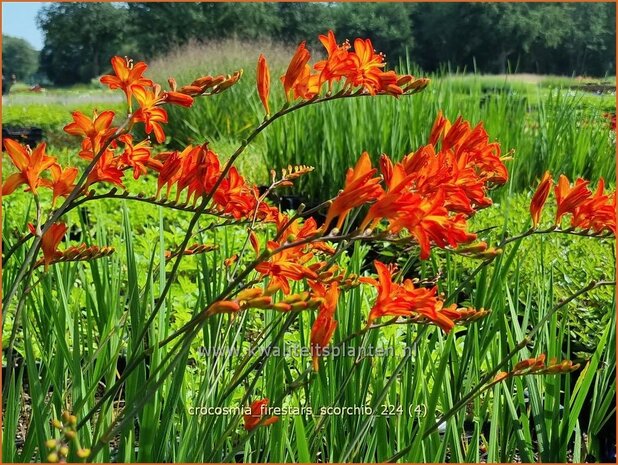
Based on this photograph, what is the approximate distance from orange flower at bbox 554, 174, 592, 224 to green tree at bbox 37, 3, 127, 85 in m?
27.3

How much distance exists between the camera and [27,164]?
Answer: 874 millimetres

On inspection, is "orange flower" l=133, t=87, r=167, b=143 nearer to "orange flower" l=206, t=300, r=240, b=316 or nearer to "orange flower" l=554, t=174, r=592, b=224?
"orange flower" l=206, t=300, r=240, b=316

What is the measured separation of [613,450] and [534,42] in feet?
94.7

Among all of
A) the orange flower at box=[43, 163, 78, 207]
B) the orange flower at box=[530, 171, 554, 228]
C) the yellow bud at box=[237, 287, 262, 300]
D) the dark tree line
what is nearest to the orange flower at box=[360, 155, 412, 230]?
the yellow bud at box=[237, 287, 262, 300]

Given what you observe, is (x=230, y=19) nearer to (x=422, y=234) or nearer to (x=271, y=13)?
(x=271, y=13)

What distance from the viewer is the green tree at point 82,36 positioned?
27.4m

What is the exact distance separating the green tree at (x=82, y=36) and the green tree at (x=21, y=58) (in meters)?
4.35

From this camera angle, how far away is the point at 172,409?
97cm

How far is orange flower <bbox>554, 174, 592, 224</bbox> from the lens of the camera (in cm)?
97

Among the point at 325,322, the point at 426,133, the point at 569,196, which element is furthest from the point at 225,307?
the point at 426,133

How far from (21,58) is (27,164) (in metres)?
37.6

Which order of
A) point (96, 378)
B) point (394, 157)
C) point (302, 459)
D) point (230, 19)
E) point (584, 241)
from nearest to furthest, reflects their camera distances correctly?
point (302, 459) < point (96, 378) < point (584, 241) < point (394, 157) < point (230, 19)

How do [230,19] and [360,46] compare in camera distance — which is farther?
[230,19]

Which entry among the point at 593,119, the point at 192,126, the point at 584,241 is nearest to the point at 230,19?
the point at 192,126
